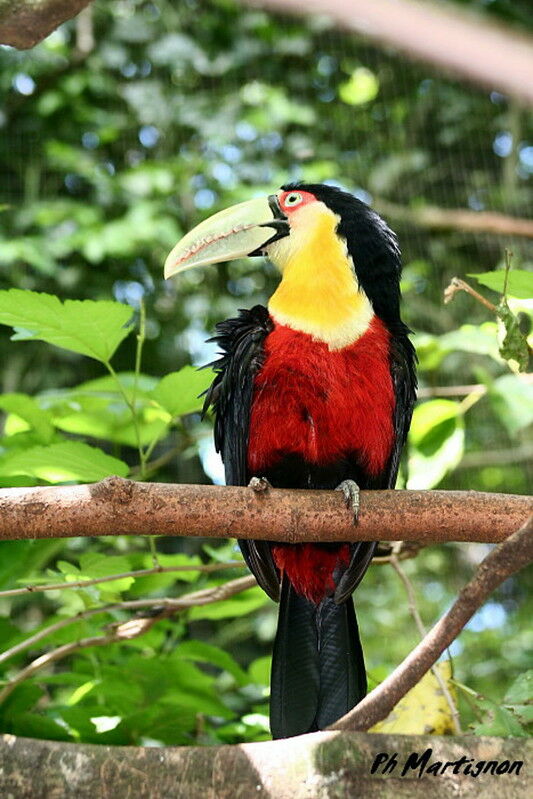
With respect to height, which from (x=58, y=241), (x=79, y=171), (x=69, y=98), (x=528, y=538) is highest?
(x=69, y=98)

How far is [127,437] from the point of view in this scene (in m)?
2.20

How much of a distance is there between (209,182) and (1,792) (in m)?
3.26

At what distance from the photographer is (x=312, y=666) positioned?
2.01 m

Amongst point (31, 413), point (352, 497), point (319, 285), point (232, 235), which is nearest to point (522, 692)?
point (352, 497)

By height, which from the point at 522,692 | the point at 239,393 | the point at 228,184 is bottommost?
the point at 522,692

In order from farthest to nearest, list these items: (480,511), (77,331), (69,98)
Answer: (69,98)
(77,331)
(480,511)

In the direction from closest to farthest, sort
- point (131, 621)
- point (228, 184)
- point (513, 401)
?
1. point (131, 621)
2. point (513, 401)
3. point (228, 184)

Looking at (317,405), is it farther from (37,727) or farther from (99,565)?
(37,727)

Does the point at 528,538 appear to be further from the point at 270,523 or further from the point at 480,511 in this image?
the point at 270,523

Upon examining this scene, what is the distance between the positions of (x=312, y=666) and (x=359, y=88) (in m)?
3.37

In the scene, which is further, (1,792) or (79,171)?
(79,171)

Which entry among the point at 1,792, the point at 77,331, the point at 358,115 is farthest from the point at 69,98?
the point at 1,792

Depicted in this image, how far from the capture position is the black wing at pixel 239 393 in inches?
81.8

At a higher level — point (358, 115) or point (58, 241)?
point (358, 115)
